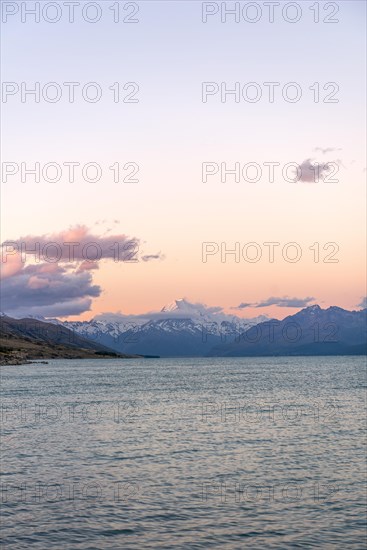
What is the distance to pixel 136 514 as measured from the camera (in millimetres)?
40344

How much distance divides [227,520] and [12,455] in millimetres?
28455

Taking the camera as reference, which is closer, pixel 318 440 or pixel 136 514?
pixel 136 514

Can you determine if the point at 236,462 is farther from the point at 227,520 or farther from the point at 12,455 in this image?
the point at 12,455

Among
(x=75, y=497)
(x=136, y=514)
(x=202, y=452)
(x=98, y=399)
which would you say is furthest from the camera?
(x=98, y=399)

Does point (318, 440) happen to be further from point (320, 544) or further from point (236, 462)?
point (320, 544)

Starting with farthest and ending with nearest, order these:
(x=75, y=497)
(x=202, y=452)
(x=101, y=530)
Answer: (x=202, y=452), (x=75, y=497), (x=101, y=530)

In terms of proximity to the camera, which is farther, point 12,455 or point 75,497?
point 12,455

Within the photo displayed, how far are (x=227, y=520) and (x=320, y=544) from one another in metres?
6.86

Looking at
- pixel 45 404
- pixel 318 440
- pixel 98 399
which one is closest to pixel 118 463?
pixel 318 440

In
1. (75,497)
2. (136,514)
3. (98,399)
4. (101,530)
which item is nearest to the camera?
(101,530)

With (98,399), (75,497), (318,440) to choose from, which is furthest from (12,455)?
(98,399)

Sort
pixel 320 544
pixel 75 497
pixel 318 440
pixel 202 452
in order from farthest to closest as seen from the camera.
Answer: pixel 318 440 < pixel 202 452 < pixel 75 497 < pixel 320 544

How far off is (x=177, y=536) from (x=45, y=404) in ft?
270

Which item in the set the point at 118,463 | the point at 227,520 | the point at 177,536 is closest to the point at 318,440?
the point at 118,463
